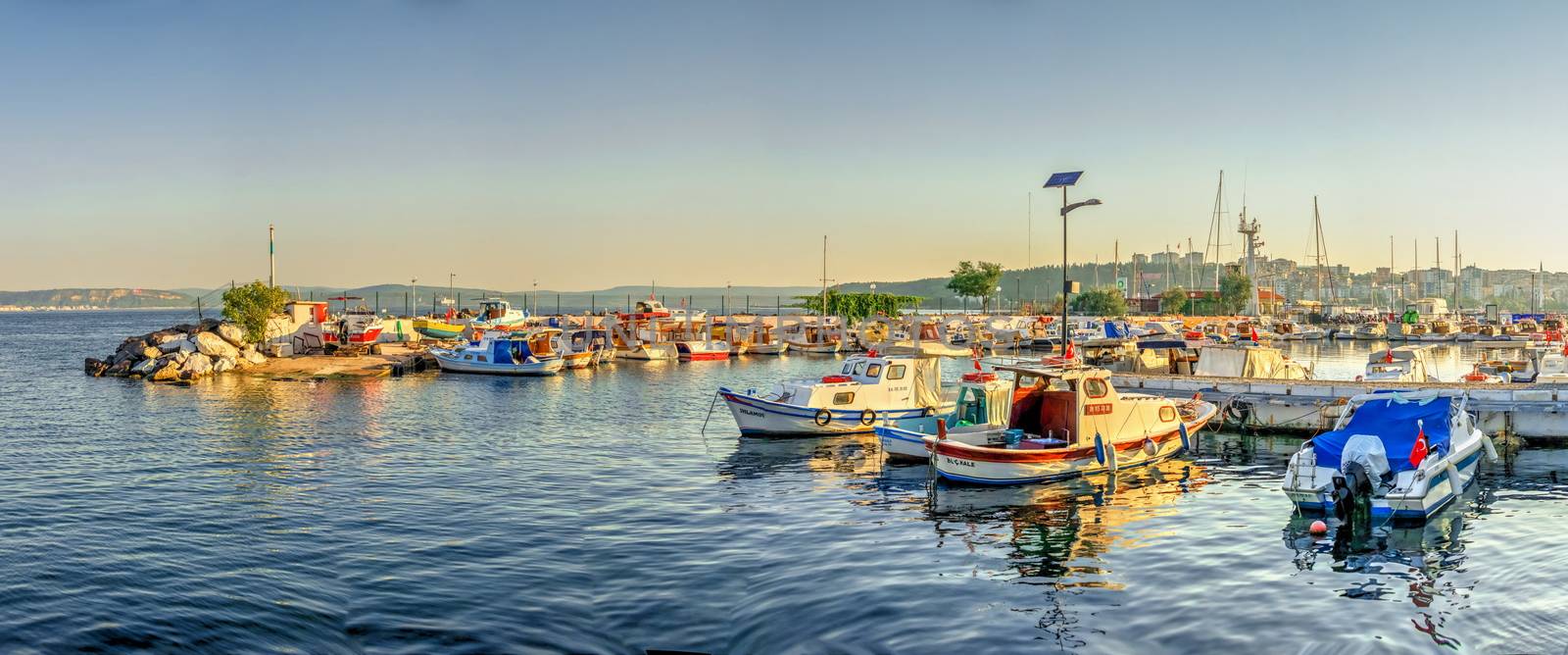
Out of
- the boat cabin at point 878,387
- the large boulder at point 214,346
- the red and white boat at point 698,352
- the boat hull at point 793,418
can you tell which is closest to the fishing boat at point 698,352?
the red and white boat at point 698,352

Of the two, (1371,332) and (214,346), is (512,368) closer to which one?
(214,346)

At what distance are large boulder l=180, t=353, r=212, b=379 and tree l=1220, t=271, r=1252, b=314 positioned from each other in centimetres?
14193

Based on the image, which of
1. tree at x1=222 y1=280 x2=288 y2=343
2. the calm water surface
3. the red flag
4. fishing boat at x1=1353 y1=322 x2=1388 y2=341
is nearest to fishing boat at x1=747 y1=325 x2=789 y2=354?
tree at x1=222 y1=280 x2=288 y2=343

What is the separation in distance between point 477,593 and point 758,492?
983 centimetres

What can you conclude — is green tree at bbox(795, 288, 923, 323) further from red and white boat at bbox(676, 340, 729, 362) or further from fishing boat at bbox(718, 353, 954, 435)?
fishing boat at bbox(718, 353, 954, 435)

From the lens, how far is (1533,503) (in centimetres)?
2280

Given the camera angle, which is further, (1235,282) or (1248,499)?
(1235,282)

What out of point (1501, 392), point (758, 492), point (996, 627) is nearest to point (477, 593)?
point (996, 627)

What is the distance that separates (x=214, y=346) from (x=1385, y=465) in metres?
Answer: 59.7

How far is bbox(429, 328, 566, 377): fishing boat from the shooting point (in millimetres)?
62519

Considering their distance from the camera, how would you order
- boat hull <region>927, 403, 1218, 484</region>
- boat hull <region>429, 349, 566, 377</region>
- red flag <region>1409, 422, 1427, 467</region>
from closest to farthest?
red flag <region>1409, 422, 1427, 467</region> < boat hull <region>927, 403, 1218, 484</region> < boat hull <region>429, 349, 566, 377</region>

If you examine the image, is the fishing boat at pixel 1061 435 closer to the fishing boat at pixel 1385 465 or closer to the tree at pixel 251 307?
the fishing boat at pixel 1385 465

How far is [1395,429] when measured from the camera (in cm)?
2272

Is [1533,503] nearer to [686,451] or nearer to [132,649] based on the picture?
[686,451]
